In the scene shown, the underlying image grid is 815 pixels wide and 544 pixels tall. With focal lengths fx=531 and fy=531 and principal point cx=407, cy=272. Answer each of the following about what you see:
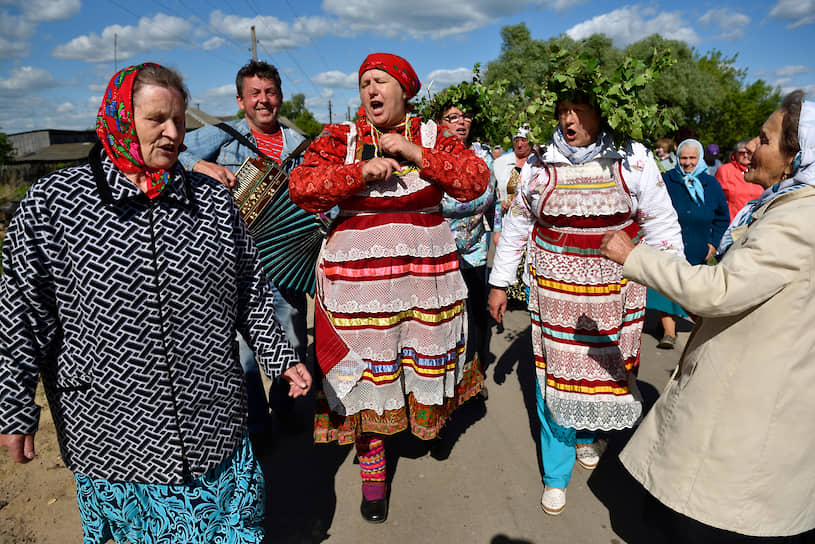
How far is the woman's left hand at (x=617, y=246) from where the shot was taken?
6.72ft

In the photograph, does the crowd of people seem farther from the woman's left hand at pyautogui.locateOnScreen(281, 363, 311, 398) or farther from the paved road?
the paved road

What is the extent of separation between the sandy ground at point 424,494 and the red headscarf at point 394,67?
7.57ft

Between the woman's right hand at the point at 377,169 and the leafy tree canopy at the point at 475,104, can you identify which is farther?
the leafy tree canopy at the point at 475,104

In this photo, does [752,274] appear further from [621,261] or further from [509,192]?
[509,192]

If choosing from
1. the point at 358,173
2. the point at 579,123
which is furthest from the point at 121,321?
the point at 579,123

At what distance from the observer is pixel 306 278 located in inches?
134

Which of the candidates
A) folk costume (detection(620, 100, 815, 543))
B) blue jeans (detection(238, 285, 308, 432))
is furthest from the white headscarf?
blue jeans (detection(238, 285, 308, 432))

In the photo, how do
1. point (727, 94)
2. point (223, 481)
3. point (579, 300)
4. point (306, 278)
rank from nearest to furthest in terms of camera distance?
point (223, 481) < point (579, 300) < point (306, 278) < point (727, 94)

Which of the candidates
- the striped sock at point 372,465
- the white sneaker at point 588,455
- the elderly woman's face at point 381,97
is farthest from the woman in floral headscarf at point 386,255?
the white sneaker at point 588,455

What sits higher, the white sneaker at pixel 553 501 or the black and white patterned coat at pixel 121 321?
the black and white patterned coat at pixel 121 321

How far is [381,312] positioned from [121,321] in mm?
1168

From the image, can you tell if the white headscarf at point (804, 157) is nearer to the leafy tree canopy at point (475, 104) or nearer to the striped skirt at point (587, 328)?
the striped skirt at point (587, 328)

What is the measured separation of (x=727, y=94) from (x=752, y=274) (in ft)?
144

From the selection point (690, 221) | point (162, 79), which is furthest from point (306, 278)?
point (690, 221)
